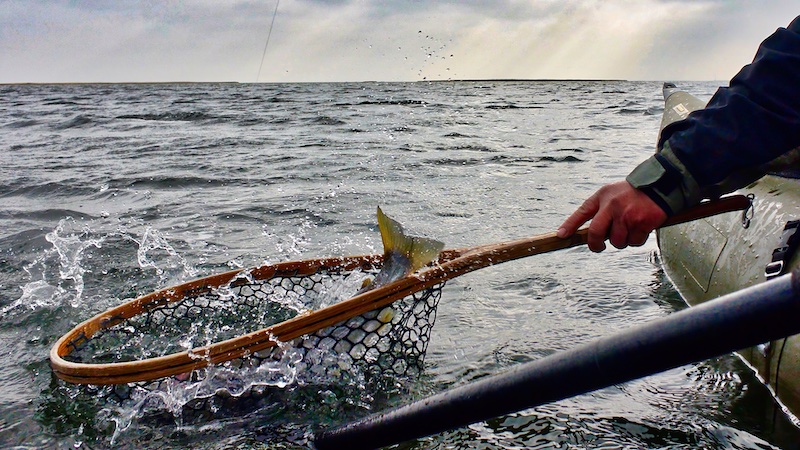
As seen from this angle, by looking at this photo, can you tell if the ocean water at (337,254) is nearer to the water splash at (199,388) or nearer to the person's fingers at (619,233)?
the water splash at (199,388)

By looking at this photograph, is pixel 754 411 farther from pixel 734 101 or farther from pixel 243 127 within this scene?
pixel 243 127

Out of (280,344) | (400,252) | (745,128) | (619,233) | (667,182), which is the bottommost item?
(280,344)

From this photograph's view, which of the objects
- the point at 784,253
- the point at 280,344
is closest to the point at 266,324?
the point at 280,344

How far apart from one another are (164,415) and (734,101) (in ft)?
9.30

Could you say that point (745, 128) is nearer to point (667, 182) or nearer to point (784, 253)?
point (667, 182)

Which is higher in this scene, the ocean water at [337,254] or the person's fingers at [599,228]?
the person's fingers at [599,228]

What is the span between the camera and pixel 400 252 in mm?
3178

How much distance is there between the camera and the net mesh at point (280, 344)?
10.0ft

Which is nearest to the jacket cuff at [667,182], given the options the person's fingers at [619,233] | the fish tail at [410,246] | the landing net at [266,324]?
the person's fingers at [619,233]

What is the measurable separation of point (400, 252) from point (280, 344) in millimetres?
742

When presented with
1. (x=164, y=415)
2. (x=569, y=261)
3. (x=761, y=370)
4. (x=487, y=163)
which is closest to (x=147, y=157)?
(x=487, y=163)

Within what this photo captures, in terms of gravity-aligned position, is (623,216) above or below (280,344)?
above

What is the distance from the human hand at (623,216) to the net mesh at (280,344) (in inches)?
41.0

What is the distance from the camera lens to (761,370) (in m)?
3.23
